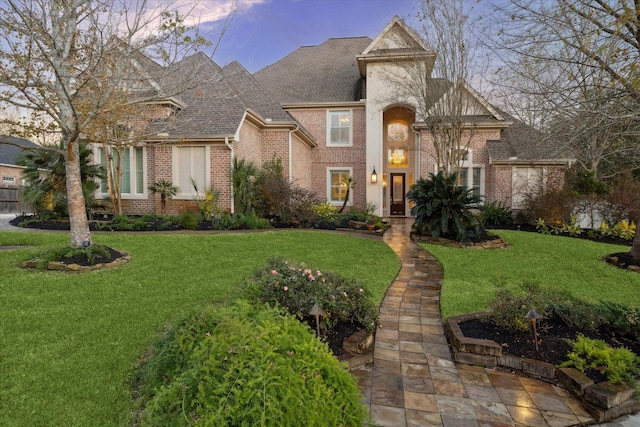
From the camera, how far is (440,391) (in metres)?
2.85

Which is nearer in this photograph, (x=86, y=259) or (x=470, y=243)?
(x=86, y=259)

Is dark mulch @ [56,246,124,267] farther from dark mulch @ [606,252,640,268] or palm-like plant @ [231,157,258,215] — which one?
dark mulch @ [606,252,640,268]

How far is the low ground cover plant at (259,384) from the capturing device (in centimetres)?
156

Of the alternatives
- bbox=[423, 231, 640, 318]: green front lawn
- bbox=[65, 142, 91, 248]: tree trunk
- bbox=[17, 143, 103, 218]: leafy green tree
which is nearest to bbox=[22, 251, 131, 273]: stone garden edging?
bbox=[65, 142, 91, 248]: tree trunk

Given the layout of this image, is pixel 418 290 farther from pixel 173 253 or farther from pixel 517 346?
pixel 173 253

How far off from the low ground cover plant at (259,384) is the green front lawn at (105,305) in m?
0.77

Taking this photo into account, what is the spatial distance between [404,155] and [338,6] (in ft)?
26.4

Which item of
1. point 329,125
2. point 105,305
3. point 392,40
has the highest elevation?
point 392,40

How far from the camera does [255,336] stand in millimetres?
1822

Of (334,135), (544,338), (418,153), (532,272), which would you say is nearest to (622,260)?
(532,272)

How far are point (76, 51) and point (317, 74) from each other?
14742 millimetres

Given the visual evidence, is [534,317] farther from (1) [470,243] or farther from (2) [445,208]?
(2) [445,208]

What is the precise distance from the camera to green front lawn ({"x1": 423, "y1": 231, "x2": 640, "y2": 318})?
523 cm

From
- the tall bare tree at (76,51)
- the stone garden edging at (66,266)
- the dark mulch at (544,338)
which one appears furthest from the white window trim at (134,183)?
the dark mulch at (544,338)
